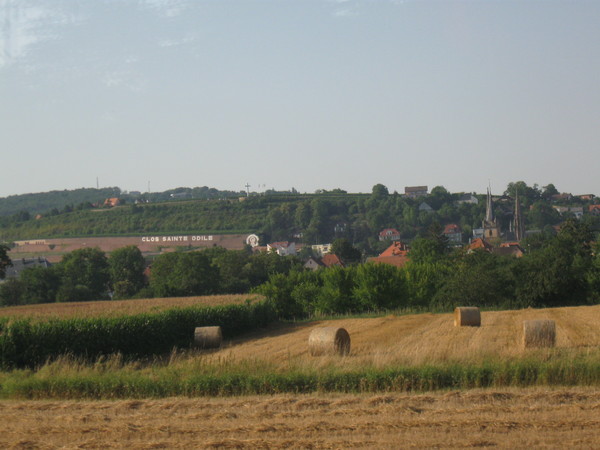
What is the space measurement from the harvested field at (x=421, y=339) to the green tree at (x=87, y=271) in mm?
49513

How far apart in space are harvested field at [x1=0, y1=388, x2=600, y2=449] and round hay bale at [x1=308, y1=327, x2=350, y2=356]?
7389mm

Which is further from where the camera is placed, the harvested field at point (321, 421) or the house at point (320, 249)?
the house at point (320, 249)

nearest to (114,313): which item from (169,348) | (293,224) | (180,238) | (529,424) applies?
(169,348)

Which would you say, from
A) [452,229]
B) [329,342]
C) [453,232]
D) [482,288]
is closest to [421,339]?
[329,342]

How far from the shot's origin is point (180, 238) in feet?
530

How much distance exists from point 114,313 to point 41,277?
47.9 metres

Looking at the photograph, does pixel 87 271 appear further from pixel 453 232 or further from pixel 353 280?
pixel 453 232

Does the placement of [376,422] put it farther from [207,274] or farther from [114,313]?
[207,274]

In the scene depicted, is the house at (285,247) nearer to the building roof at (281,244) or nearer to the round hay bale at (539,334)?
the building roof at (281,244)

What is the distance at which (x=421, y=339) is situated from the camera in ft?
84.1

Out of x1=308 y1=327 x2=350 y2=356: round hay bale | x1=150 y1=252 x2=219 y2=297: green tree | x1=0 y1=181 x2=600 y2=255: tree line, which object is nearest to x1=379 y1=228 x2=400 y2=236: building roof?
x1=0 y1=181 x2=600 y2=255: tree line

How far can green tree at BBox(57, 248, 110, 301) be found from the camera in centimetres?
8150

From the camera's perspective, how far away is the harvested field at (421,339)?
16578mm

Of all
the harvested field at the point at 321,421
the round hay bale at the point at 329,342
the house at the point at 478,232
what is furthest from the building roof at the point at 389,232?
the harvested field at the point at 321,421
